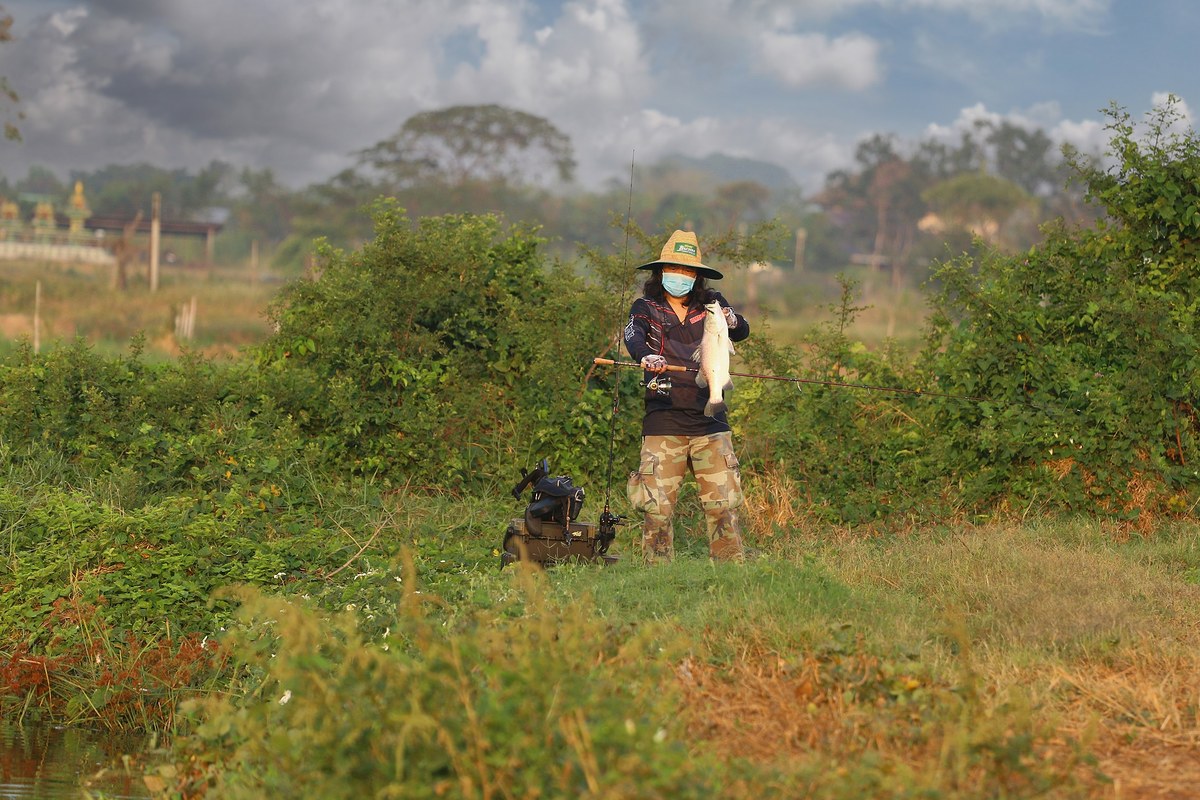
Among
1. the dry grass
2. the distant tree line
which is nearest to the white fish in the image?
the dry grass

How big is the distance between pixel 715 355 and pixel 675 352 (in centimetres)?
38

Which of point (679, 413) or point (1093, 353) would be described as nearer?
point (679, 413)

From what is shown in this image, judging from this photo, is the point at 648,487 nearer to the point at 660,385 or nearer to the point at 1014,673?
the point at 660,385

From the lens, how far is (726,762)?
4.25m

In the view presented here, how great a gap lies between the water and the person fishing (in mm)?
2998

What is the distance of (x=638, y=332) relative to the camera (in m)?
7.46

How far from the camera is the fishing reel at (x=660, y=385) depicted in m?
7.34

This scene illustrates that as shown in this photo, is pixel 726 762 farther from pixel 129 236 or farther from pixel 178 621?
pixel 129 236

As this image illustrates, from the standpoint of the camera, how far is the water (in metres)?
5.95

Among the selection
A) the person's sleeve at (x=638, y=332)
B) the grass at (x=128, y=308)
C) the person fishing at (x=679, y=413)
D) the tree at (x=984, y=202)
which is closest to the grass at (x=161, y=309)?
the grass at (x=128, y=308)

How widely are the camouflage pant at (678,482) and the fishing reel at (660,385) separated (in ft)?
0.98

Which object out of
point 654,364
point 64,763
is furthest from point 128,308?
point 654,364

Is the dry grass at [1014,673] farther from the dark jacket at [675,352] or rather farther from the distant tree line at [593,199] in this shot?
the distant tree line at [593,199]

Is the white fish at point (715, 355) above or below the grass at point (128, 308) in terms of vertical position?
above
